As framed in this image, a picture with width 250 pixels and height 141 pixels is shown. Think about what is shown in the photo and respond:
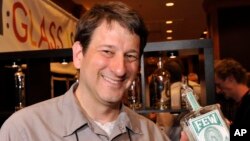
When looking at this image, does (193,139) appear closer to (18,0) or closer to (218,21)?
(18,0)

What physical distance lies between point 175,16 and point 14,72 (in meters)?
4.84

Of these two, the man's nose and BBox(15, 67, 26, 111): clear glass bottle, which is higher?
the man's nose

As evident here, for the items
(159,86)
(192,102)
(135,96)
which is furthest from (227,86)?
(192,102)

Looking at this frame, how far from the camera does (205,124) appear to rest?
104 cm

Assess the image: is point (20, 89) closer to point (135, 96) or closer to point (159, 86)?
point (135, 96)

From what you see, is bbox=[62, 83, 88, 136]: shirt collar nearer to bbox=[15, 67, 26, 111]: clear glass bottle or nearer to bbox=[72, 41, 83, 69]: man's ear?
bbox=[72, 41, 83, 69]: man's ear

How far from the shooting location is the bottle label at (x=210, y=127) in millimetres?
1021

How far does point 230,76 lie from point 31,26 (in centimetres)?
139

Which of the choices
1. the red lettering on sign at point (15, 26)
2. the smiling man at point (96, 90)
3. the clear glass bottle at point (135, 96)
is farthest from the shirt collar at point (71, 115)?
the red lettering on sign at point (15, 26)

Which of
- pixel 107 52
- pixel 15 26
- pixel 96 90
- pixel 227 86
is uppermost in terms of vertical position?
pixel 15 26

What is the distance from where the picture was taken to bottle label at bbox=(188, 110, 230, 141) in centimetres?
102

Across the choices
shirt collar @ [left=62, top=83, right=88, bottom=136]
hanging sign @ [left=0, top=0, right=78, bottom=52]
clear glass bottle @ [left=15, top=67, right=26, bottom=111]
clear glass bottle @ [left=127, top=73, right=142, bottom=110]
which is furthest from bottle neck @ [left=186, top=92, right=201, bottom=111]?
hanging sign @ [left=0, top=0, right=78, bottom=52]

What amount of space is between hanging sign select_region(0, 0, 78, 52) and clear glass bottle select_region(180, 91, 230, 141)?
1458 millimetres

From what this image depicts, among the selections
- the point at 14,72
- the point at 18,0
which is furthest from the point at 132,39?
the point at 18,0
